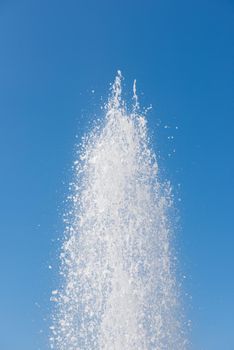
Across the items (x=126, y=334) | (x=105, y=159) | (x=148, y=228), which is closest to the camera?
(x=126, y=334)

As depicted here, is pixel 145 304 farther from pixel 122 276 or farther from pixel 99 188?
pixel 99 188

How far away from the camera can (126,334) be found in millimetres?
21297

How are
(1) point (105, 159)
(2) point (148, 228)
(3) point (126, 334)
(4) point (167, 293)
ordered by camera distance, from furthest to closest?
(1) point (105, 159) → (2) point (148, 228) → (4) point (167, 293) → (3) point (126, 334)

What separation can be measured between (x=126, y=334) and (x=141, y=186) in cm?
727

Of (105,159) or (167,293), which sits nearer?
(167,293)

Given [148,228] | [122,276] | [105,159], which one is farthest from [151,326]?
[105,159]

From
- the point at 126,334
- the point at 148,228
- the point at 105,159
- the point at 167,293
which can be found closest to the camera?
the point at 126,334

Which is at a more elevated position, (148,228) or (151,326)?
(148,228)

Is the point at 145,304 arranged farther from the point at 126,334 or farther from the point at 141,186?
the point at 141,186

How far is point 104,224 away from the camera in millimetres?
24656

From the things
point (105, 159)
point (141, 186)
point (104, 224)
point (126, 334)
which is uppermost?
point (105, 159)

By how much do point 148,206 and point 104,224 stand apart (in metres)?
2.26

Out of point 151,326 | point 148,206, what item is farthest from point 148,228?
point 151,326

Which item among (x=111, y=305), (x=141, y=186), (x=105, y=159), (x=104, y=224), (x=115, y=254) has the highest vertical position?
(x=105, y=159)
